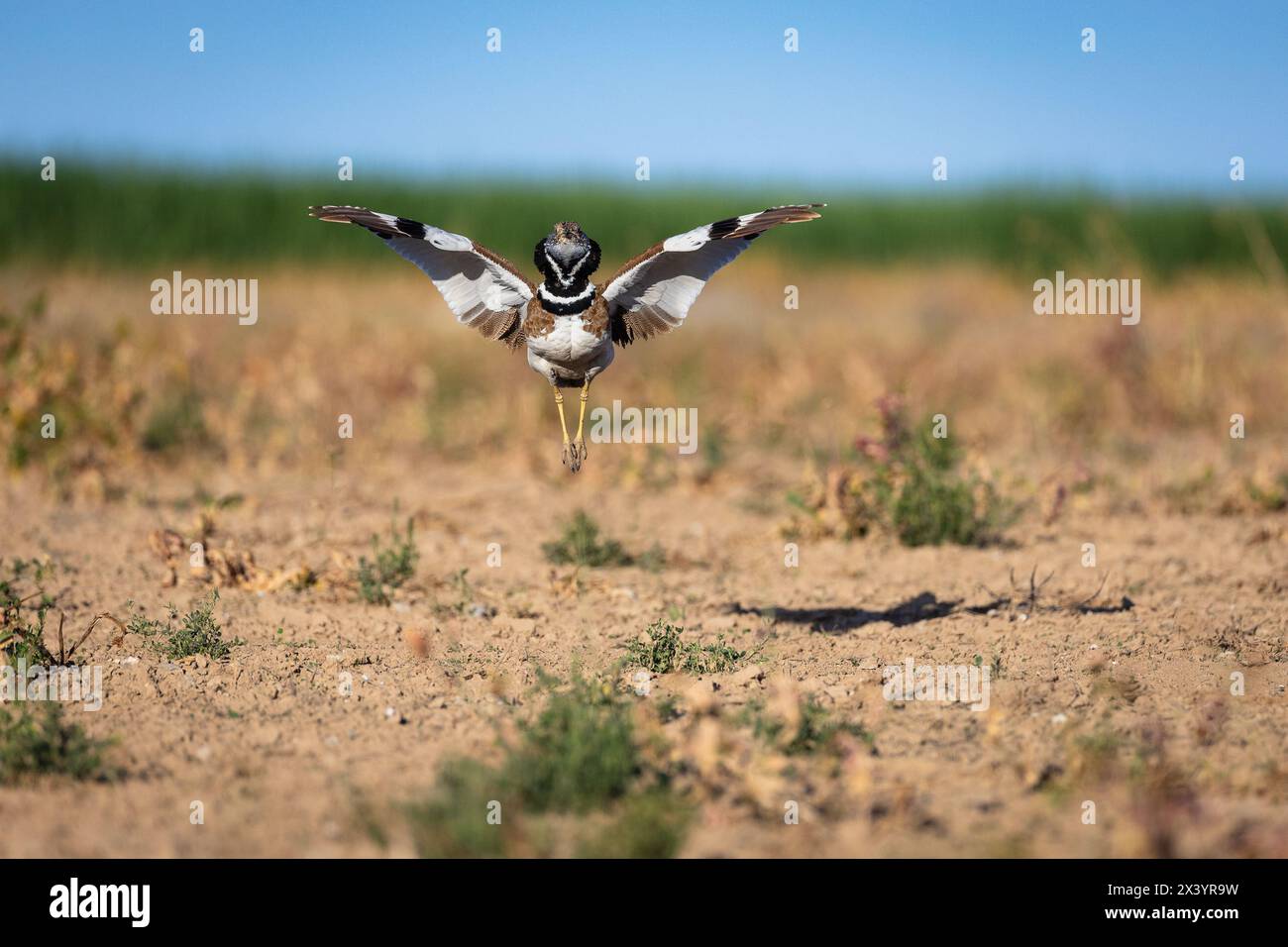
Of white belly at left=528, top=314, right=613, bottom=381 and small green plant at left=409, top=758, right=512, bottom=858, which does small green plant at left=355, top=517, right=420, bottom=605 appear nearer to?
white belly at left=528, top=314, right=613, bottom=381

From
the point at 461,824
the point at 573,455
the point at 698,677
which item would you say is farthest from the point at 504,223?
the point at 461,824

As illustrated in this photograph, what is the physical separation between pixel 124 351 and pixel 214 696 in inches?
176

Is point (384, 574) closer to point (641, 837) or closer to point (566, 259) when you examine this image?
point (566, 259)

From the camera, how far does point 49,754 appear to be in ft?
12.6

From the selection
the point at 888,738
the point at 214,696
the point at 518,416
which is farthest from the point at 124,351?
the point at 888,738

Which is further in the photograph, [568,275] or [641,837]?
[568,275]

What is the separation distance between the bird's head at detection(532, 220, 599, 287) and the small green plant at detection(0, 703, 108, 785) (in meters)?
2.31

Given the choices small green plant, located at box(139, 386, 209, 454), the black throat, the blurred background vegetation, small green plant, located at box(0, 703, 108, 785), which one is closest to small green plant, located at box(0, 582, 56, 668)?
small green plant, located at box(0, 703, 108, 785)

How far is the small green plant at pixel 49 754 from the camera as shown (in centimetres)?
381

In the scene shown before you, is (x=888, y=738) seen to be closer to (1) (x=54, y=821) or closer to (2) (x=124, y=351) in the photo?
(1) (x=54, y=821)

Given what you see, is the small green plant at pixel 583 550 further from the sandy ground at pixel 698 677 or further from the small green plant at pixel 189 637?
the small green plant at pixel 189 637

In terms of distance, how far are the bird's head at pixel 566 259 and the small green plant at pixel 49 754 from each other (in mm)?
2315

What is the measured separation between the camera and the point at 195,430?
9289 millimetres

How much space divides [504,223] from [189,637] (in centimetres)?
1937
